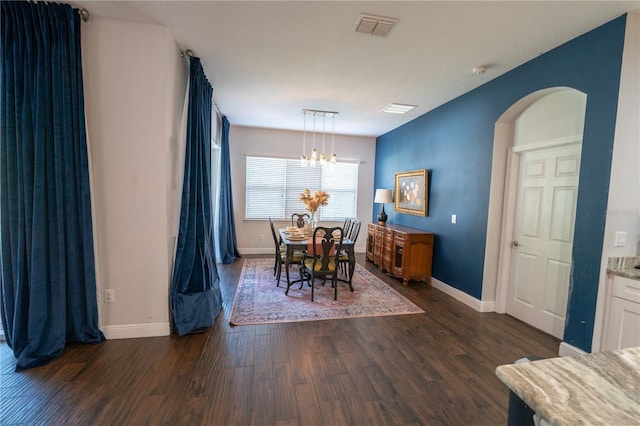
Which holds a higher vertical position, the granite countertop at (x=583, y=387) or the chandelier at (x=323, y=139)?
the chandelier at (x=323, y=139)

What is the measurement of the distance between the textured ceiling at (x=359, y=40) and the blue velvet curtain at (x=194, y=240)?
58 cm

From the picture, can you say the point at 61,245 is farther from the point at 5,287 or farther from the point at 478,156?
the point at 478,156

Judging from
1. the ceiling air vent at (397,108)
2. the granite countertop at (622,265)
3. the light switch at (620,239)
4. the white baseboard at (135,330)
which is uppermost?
the ceiling air vent at (397,108)

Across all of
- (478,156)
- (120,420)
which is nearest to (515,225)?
(478,156)

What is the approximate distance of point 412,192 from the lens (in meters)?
4.85

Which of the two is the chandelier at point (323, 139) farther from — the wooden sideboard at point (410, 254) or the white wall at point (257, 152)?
the wooden sideboard at point (410, 254)

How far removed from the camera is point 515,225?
3197mm

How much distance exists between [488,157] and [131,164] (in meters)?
3.88

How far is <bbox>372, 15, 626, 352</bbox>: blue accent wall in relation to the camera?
7.01 ft

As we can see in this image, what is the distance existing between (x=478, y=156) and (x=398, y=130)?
2286 millimetres

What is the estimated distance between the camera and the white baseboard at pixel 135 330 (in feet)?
8.00

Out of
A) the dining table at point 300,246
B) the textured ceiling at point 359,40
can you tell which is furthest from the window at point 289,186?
the textured ceiling at point 359,40

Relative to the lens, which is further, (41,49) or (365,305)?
(365,305)

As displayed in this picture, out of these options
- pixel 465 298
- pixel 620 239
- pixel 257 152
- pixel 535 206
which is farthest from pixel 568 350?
pixel 257 152
